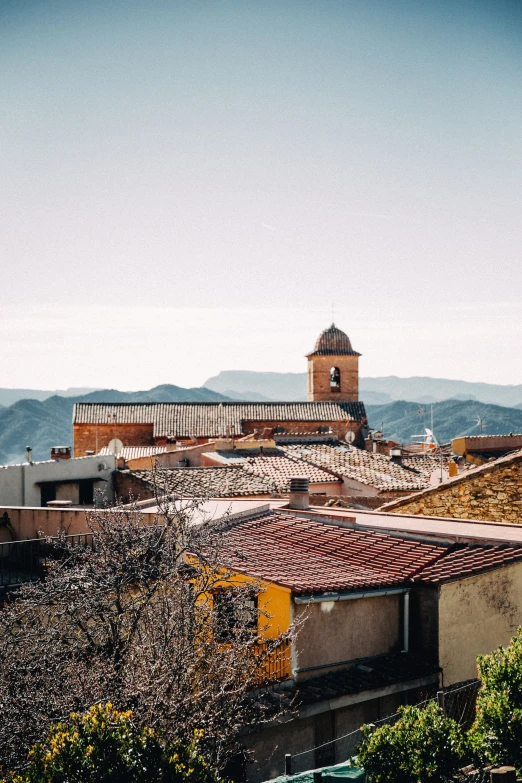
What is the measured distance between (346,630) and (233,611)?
4.98ft

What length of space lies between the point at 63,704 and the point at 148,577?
206 cm

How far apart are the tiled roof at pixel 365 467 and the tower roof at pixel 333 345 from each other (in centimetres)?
2678

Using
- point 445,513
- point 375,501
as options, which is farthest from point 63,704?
point 375,501

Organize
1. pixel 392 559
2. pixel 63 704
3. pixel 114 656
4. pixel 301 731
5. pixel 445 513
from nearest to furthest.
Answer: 1. pixel 63 704
2. pixel 114 656
3. pixel 301 731
4. pixel 392 559
5. pixel 445 513

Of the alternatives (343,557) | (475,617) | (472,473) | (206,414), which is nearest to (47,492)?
(472,473)

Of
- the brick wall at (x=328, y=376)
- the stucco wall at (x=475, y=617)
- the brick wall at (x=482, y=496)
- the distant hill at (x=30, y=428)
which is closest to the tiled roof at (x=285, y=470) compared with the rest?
the brick wall at (x=482, y=496)

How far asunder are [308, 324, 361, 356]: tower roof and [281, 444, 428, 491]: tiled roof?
26.8 m

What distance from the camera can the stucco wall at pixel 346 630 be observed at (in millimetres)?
8820

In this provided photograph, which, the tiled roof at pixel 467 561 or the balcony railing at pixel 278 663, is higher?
the tiled roof at pixel 467 561

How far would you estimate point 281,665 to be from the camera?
8.58 meters

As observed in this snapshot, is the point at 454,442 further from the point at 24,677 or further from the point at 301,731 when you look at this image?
the point at 24,677

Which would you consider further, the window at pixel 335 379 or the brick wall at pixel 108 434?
the window at pixel 335 379

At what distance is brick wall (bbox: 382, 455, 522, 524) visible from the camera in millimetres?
13922

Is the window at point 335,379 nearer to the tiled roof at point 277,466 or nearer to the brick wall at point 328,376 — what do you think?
the brick wall at point 328,376
